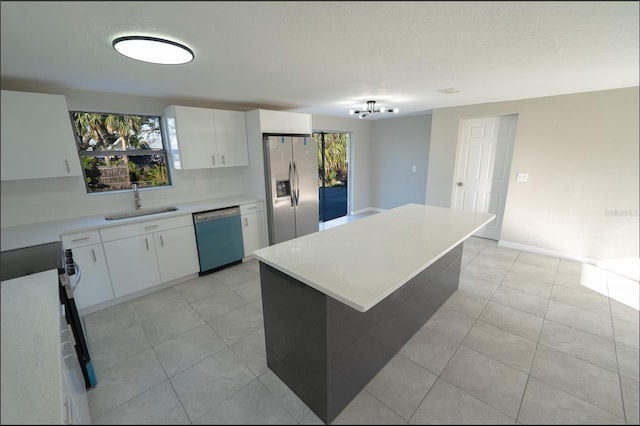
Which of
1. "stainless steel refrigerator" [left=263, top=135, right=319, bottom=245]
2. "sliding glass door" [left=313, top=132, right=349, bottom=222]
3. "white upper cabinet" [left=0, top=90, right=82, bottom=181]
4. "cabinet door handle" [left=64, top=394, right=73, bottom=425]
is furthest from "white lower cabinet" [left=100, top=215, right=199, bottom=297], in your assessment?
"sliding glass door" [left=313, top=132, right=349, bottom=222]

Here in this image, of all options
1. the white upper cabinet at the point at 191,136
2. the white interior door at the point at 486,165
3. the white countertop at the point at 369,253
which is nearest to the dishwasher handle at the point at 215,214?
the white upper cabinet at the point at 191,136

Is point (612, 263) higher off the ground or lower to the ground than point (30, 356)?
lower

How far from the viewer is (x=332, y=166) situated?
18.7ft

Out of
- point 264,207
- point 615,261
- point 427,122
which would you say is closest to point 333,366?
point 264,207

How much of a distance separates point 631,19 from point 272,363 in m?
2.79

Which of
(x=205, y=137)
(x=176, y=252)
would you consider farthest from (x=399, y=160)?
(x=176, y=252)

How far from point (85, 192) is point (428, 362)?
354cm

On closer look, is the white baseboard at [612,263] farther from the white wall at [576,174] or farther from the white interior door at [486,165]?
the white interior door at [486,165]

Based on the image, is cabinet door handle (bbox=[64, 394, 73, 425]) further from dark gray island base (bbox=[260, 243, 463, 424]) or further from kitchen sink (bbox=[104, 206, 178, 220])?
kitchen sink (bbox=[104, 206, 178, 220])

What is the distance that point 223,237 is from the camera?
326 cm

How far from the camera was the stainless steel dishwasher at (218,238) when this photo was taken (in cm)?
308

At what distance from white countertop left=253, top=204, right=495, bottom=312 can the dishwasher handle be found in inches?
64.0

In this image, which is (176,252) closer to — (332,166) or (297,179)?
(297,179)

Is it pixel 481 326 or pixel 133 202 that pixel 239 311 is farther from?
pixel 481 326
